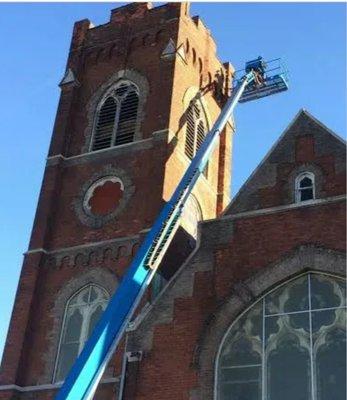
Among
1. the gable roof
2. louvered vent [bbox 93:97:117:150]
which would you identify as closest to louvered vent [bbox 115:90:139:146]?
louvered vent [bbox 93:97:117:150]

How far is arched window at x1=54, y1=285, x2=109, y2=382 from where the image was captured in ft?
74.5

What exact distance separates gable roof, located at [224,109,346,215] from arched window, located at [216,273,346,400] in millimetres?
2745

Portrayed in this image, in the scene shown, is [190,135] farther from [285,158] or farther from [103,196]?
[285,158]

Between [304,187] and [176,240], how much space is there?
5209mm

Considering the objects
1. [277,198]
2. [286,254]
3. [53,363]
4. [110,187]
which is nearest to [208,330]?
[286,254]

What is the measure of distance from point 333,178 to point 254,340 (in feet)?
15.0

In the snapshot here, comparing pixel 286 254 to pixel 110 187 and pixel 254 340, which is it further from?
pixel 110 187

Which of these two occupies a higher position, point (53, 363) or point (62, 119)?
point (62, 119)

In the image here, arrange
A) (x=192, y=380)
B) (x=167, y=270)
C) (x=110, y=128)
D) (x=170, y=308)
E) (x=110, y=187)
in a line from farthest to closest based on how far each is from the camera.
→ (x=110, y=128) → (x=110, y=187) → (x=167, y=270) → (x=170, y=308) → (x=192, y=380)

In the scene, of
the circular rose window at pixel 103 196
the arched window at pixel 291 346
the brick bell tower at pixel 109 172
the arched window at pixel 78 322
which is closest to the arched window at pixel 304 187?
the arched window at pixel 291 346

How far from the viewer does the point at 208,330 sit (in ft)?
58.3

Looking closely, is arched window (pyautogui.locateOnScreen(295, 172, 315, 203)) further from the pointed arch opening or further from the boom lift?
the pointed arch opening

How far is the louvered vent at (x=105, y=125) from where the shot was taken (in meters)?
28.1

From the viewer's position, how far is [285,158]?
20094mm
